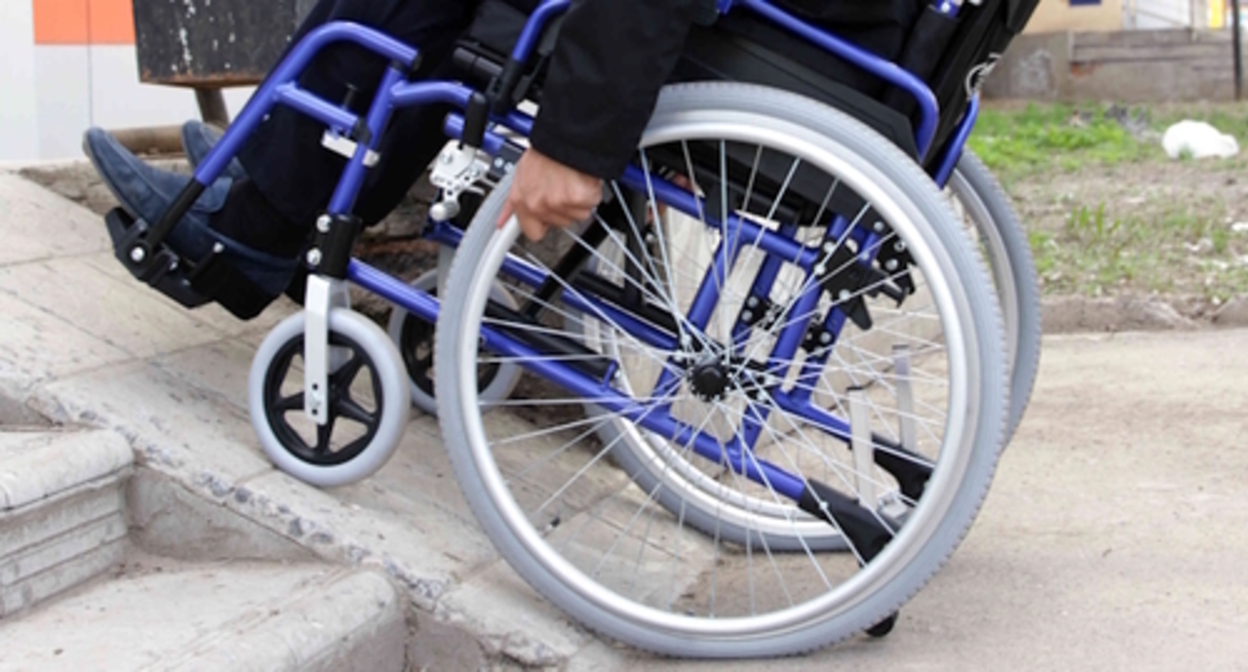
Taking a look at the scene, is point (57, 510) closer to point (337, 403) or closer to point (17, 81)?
point (337, 403)

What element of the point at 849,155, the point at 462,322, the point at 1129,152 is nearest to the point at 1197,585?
the point at 849,155

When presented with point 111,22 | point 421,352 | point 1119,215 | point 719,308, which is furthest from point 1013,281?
point 1119,215

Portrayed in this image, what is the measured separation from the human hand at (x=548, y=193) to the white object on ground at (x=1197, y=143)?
6405 millimetres

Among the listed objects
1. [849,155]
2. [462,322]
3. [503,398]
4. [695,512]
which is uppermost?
[849,155]

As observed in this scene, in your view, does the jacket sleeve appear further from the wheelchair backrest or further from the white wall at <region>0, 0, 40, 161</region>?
the white wall at <region>0, 0, 40, 161</region>

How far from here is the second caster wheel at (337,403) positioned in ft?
6.86

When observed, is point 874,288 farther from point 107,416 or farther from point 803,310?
point 107,416

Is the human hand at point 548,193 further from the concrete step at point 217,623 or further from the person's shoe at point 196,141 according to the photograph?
the person's shoe at point 196,141

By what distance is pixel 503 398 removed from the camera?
8.44 ft

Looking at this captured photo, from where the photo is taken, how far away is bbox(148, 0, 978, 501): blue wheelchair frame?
1893 mm

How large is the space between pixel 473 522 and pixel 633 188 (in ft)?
2.06

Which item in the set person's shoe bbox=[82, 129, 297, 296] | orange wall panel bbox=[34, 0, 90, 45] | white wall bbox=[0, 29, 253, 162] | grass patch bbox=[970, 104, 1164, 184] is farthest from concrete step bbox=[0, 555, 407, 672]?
grass patch bbox=[970, 104, 1164, 184]

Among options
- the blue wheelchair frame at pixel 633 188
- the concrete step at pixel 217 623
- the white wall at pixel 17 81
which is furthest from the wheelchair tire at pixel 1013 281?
the white wall at pixel 17 81

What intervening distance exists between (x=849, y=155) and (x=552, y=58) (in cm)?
39
